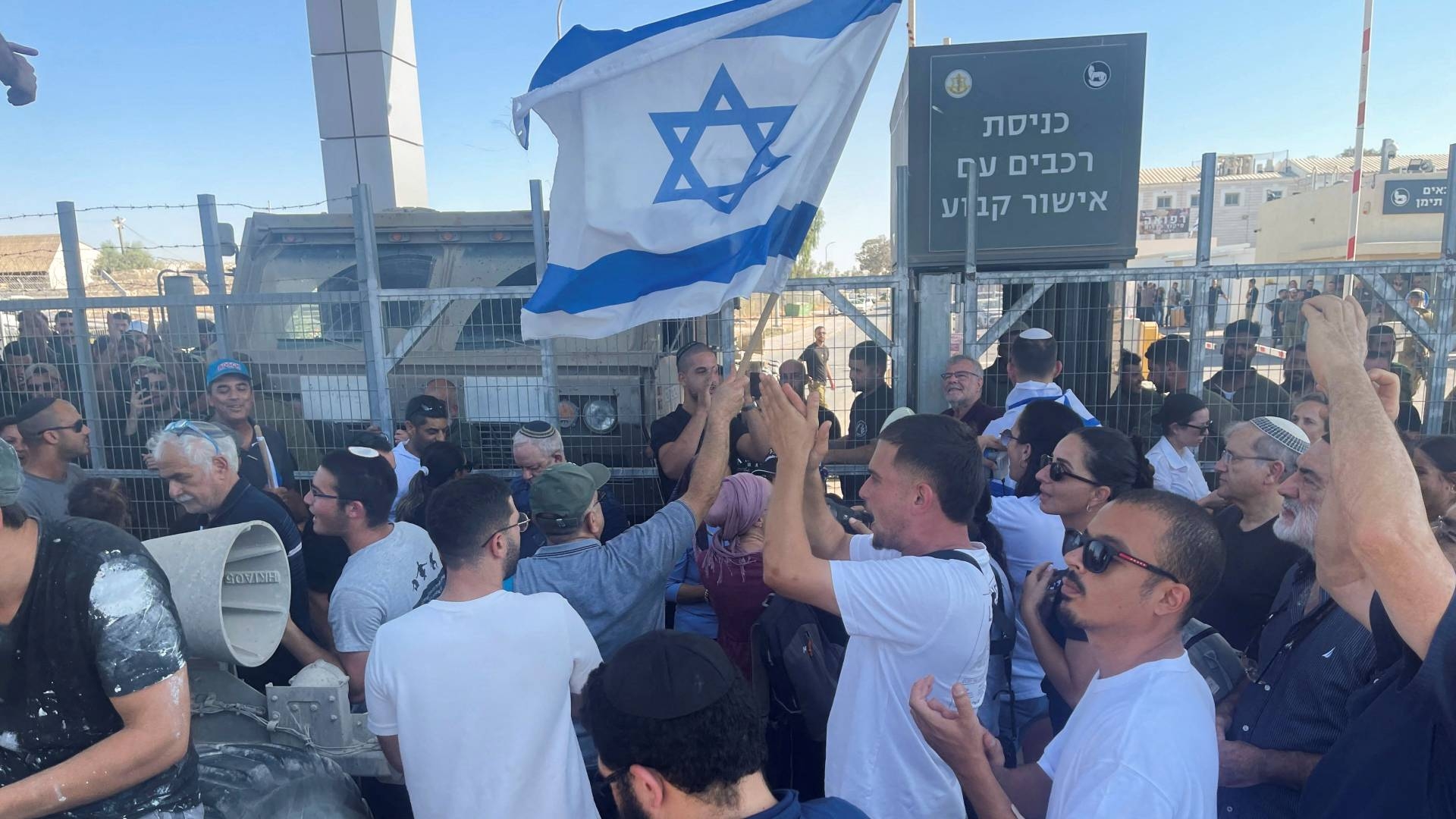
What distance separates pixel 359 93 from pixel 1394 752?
459 inches

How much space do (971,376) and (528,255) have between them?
3674 mm

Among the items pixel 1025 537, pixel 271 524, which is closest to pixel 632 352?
pixel 271 524

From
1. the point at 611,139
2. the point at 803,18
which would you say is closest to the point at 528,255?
the point at 611,139

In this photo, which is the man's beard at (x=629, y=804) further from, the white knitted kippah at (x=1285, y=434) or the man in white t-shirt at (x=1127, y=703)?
the white knitted kippah at (x=1285, y=434)

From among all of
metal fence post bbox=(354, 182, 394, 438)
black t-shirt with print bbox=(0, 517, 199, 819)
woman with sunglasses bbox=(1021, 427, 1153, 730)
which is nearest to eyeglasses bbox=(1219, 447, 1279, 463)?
woman with sunglasses bbox=(1021, 427, 1153, 730)

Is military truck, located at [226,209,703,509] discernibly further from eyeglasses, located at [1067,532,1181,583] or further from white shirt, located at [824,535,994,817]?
eyeglasses, located at [1067,532,1181,583]

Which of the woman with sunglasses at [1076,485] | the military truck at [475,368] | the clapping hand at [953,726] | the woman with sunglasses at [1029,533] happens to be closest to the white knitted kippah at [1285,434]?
the woman with sunglasses at [1076,485]

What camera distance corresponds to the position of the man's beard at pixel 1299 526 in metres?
2.45

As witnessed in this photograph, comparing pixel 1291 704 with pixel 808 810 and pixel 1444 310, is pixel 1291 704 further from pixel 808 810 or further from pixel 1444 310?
pixel 1444 310

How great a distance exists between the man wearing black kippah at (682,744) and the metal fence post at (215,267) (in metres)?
4.61

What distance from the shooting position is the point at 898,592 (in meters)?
2.04

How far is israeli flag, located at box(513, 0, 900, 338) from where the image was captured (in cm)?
366

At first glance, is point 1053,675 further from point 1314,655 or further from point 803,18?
point 803,18

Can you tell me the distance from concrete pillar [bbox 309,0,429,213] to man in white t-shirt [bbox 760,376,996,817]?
9835 mm
